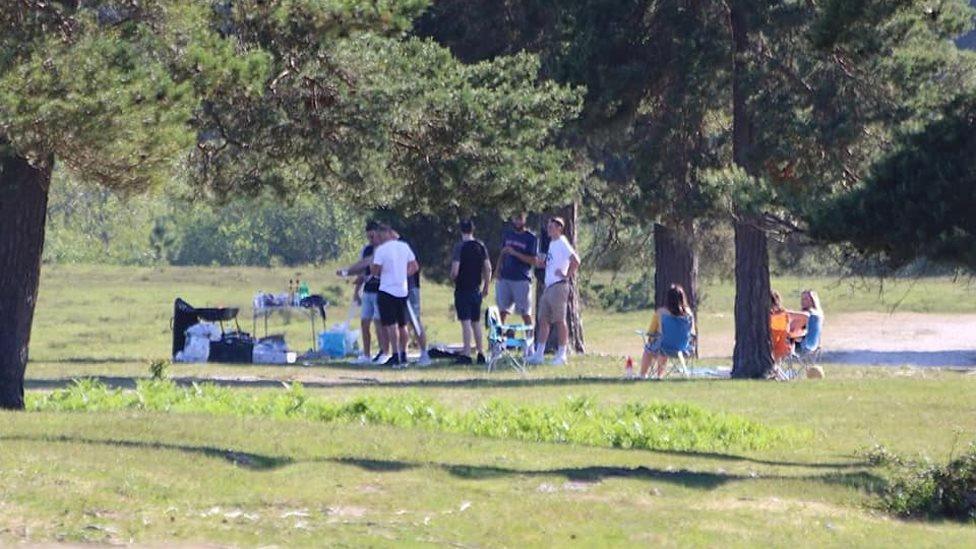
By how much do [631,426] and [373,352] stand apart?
534 inches

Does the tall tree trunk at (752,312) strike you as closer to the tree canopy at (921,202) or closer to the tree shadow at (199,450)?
the tree canopy at (921,202)

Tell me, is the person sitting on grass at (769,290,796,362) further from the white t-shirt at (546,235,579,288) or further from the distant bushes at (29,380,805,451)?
the distant bushes at (29,380,805,451)

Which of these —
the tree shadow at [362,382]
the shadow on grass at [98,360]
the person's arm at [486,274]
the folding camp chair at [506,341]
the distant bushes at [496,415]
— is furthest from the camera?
the shadow on grass at [98,360]

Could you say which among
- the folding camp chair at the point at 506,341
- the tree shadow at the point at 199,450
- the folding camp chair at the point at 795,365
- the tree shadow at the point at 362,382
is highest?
the folding camp chair at the point at 506,341

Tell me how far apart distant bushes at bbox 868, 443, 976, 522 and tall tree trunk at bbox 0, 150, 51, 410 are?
23.7 feet

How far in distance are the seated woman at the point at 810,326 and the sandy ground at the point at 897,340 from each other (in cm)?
610

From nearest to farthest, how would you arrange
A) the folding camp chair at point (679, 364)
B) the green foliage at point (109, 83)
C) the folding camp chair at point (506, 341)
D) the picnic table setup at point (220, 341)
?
the green foliage at point (109, 83), the folding camp chair at point (679, 364), the folding camp chair at point (506, 341), the picnic table setup at point (220, 341)

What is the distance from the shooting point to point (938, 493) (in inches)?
486

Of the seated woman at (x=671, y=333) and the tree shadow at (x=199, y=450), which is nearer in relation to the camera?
the tree shadow at (x=199, y=450)

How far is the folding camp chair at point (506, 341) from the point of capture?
2277 centimetres

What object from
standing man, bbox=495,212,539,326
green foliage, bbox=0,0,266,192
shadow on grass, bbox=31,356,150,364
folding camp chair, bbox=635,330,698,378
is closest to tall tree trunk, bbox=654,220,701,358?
folding camp chair, bbox=635,330,698,378

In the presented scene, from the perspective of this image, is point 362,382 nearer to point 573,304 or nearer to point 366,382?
point 366,382

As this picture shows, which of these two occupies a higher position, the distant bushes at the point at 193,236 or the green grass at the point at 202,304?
the distant bushes at the point at 193,236

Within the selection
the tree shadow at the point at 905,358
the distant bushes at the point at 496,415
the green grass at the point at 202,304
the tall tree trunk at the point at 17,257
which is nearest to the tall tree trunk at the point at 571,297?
the green grass at the point at 202,304
